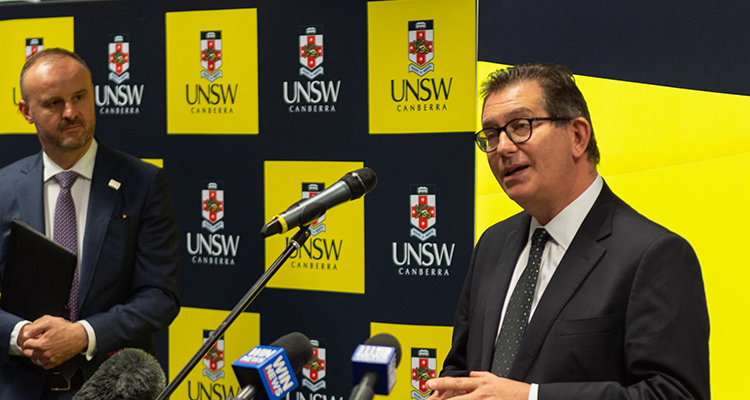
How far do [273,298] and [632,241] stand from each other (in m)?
2.01

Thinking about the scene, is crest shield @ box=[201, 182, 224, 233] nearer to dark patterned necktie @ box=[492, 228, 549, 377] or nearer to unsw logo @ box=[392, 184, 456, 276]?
unsw logo @ box=[392, 184, 456, 276]

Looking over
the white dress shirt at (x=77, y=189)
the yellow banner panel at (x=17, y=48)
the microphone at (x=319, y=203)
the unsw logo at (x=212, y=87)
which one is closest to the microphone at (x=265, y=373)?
the microphone at (x=319, y=203)

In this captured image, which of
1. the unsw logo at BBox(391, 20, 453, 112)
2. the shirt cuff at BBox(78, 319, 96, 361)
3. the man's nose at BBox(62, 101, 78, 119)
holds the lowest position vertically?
the shirt cuff at BBox(78, 319, 96, 361)

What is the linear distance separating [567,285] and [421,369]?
4.97 feet

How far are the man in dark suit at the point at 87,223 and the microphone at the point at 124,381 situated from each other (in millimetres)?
982

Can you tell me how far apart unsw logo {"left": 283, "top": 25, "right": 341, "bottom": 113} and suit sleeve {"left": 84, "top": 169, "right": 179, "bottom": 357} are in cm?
80

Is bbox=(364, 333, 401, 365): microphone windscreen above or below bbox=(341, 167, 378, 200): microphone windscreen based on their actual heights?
below

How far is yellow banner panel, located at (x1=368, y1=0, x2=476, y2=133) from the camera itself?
110 inches

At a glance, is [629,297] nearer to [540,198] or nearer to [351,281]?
[540,198]

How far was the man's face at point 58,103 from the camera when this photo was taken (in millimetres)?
Answer: 2354

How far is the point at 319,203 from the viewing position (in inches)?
56.2

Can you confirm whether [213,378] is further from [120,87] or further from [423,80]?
[423,80]

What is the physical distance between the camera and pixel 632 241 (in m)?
1.49

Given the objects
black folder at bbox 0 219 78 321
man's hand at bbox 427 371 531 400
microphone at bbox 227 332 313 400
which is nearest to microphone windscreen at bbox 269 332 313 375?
microphone at bbox 227 332 313 400
